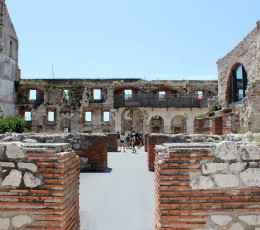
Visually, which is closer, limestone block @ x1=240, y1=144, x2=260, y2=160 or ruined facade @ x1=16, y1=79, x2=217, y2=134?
limestone block @ x1=240, y1=144, x2=260, y2=160

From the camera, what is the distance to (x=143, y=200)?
5582mm

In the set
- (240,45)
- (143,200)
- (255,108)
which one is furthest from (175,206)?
(240,45)

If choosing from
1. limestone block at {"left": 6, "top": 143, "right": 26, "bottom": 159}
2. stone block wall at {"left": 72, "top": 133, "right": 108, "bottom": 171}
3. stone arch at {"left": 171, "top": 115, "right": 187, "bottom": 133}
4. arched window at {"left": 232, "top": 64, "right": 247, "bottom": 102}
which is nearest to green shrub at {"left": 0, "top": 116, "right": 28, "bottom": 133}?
stone block wall at {"left": 72, "top": 133, "right": 108, "bottom": 171}

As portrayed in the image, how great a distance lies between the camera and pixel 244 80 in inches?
760

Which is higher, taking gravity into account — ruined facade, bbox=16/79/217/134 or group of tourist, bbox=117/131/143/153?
ruined facade, bbox=16/79/217/134

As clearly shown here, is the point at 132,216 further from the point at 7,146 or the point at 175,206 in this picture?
the point at 7,146

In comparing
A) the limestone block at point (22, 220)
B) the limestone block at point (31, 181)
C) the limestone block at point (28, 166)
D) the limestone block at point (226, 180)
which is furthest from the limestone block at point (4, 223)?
the limestone block at point (226, 180)

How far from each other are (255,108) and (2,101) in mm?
25382

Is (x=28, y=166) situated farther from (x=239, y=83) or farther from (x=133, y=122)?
(x=133, y=122)

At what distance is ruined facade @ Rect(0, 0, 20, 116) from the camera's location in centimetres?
2964

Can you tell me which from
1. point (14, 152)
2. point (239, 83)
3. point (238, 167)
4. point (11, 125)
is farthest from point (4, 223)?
point (239, 83)

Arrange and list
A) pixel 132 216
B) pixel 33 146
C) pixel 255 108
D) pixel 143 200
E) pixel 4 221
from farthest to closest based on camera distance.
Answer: pixel 255 108, pixel 143 200, pixel 132 216, pixel 33 146, pixel 4 221

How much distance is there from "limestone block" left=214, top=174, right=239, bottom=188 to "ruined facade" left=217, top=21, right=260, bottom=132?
1077 centimetres

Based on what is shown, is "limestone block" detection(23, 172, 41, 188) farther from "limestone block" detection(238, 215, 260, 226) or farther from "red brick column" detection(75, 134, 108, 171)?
"red brick column" detection(75, 134, 108, 171)
